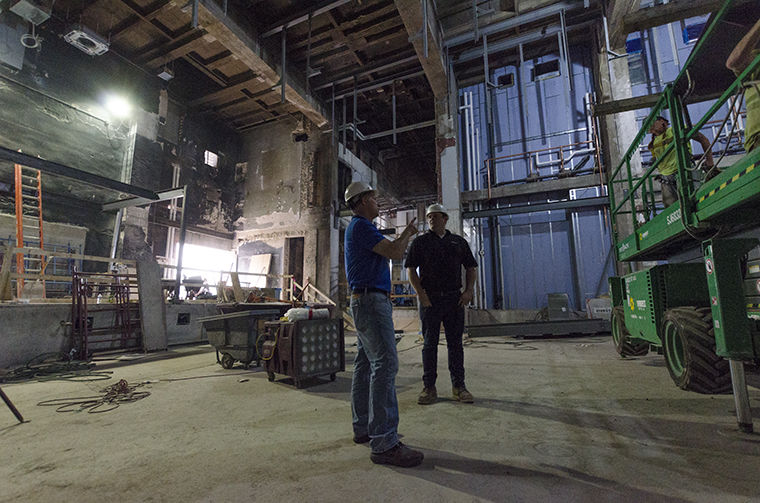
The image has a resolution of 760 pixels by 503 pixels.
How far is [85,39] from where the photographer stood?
10094 mm

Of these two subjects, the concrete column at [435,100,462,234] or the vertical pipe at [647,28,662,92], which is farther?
the concrete column at [435,100,462,234]

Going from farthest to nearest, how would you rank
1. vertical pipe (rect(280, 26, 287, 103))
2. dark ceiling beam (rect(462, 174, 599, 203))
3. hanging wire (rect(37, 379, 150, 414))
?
Answer: dark ceiling beam (rect(462, 174, 599, 203)) → vertical pipe (rect(280, 26, 287, 103)) → hanging wire (rect(37, 379, 150, 414))

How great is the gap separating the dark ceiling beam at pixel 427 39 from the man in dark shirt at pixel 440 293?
6860 mm

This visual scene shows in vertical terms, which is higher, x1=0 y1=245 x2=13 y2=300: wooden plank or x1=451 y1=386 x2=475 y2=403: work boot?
x1=0 y1=245 x2=13 y2=300: wooden plank

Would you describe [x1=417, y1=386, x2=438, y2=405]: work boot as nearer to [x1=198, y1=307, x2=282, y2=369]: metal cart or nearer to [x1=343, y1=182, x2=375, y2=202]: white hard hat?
[x1=343, y1=182, x2=375, y2=202]: white hard hat

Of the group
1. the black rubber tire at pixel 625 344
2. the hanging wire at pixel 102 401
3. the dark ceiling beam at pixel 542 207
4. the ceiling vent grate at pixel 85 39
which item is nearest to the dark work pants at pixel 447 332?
the hanging wire at pixel 102 401

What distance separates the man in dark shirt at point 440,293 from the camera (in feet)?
11.4

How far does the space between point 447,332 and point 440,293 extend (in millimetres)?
430

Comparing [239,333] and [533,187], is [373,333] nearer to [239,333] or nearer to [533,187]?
[239,333]

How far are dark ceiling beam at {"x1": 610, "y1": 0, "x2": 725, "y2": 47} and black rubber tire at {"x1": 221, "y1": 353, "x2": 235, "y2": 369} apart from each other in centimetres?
1014

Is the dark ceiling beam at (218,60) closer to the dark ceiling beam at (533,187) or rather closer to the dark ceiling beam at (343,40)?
the dark ceiling beam at (343,40)

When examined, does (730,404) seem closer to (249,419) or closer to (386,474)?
(386,474)

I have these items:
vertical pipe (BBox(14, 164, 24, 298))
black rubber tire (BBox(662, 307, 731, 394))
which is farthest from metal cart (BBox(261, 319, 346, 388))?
vertical pipe (BBox(14, 164, 24, 298))

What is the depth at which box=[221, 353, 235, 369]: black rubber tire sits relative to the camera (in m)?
5.46
